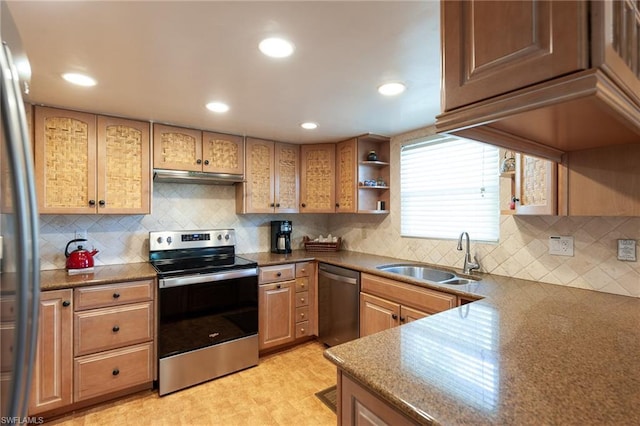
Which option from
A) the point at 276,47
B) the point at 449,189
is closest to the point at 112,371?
the point at 276,47

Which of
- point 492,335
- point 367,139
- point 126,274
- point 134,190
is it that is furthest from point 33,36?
point 367,139

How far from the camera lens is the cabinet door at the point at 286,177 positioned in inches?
130

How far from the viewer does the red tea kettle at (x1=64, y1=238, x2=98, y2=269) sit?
2.36m

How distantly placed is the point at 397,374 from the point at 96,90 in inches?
89.7

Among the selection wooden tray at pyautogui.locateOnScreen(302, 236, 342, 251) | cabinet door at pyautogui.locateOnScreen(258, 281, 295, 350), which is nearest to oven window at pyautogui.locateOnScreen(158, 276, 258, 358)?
cabinet door at pyautogui.locateOnScreen(258, 281, 295, 350)

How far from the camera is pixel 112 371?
2.17 meters

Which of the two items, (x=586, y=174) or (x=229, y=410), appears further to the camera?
(x=229, y=410)

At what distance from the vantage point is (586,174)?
5.17 ft

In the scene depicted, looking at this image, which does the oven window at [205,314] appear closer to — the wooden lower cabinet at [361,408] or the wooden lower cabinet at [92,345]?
the wooden lower cabinet at [92,345]

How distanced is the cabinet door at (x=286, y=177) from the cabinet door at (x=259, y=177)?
0.19 ft

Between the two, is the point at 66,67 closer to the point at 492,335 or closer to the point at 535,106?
the point at 535,106

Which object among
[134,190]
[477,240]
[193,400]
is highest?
[134,190]

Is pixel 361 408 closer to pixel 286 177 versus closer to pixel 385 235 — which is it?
pixel 385 235

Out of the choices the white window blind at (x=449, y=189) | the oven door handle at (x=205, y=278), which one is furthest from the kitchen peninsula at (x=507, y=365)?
the oven door handle at (x=205, y=278)
